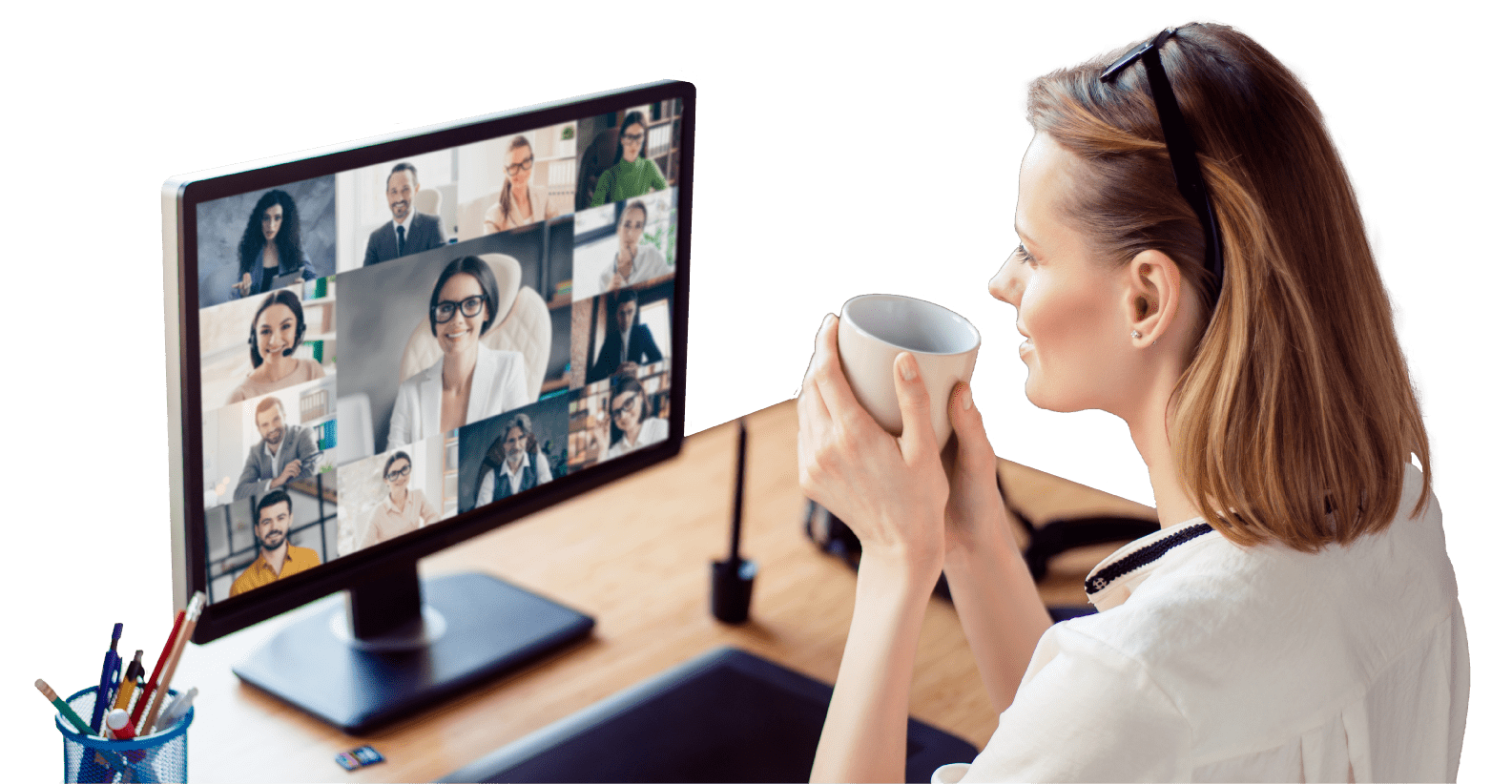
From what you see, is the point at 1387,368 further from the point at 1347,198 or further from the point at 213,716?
the point at 213,716

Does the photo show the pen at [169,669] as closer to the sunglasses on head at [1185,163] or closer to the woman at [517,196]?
the woman at [517,196]

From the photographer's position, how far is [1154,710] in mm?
895

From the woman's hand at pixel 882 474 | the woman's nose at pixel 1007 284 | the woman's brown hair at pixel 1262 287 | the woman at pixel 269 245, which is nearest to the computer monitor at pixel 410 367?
the woman at pixel 269 245

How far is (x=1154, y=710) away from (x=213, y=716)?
0.92 meters

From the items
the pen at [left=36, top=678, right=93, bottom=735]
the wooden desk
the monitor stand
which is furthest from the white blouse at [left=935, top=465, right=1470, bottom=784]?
the pen at [left=36, top=678, right=93, bottom=735]

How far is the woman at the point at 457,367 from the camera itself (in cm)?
137

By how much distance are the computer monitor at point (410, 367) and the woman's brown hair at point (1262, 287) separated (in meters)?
0.61

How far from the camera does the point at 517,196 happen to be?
140 cm

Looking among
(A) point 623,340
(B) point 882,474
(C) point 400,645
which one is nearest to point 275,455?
(C) point 400,645

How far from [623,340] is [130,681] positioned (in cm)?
62

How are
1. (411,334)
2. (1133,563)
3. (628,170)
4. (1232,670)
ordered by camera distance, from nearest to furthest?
(1232,670) → (1133,563) → (411,334) → (628,170)

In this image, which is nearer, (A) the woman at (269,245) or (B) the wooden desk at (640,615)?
(A) the woman at (269,245)

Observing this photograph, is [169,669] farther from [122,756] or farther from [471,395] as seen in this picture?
[471,395]

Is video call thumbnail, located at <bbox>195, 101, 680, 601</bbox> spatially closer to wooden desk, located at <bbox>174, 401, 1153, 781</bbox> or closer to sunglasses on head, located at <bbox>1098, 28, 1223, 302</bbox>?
wooden desk, located at <bbox>174, 401, 1153, 781</bbox>
